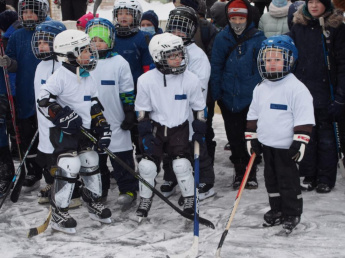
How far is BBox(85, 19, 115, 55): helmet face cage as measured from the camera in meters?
4.96

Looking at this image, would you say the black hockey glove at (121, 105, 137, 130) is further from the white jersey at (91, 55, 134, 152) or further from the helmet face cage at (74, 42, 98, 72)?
the helmet face cage at (74, 42, 98, 72)

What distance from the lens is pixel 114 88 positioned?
508cm

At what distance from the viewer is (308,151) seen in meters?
5.39

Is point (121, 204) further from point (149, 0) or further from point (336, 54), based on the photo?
point (149, 0)

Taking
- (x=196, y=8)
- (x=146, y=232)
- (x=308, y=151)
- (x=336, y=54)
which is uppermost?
(x=196, y=8)

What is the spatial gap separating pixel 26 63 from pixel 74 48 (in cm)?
111

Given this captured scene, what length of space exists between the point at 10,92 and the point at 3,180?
85 centimetres

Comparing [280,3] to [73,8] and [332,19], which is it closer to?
[332,19]

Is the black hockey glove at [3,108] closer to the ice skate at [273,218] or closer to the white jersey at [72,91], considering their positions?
the white jersey at [72,91]

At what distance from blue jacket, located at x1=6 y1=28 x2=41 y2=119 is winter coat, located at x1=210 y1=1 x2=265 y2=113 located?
1706 mm

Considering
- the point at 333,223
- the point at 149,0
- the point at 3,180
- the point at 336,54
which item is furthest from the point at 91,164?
the point at 149,0

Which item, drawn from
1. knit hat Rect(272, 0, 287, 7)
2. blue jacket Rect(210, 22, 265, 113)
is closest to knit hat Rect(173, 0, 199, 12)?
blue jacket Rect(210, 22, 265, 113)

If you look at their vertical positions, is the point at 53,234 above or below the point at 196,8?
below

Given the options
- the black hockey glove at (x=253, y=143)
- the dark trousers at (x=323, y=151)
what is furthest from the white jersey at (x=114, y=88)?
the dark trousers at (x=323, y=151)
